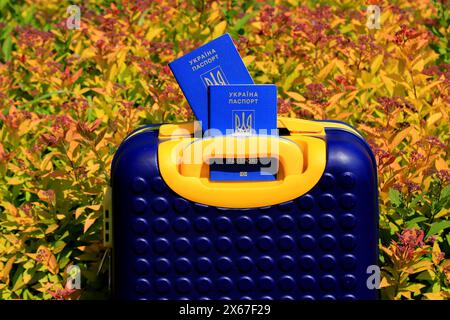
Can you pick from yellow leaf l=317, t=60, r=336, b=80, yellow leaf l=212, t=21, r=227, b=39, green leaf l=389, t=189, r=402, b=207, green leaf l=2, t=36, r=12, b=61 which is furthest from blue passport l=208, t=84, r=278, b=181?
green leaf l=2, t=36, r=12, b=61

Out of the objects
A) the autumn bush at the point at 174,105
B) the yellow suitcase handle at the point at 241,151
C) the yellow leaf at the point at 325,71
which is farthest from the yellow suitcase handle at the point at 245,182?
the yellow leaf at the point at 325,71

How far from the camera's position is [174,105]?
12.0 ft

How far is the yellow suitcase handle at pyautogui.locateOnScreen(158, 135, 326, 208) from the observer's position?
251 centimetres

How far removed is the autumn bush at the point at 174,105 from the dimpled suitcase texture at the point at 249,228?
394mm

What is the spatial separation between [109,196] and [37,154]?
2.59ft

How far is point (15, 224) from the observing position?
129 inches

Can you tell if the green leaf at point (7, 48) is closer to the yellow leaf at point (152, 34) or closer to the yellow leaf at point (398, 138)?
the yellow leaf at point (152, 34)

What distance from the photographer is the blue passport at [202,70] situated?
266cm

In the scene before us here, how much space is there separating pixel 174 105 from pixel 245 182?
1.17m

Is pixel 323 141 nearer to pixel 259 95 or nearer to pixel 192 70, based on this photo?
pixel 259 95

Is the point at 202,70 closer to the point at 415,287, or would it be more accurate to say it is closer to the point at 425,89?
the point at 415,287

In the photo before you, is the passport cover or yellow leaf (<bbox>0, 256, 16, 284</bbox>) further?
yellow leaf (<bbox>0, 256, 16, 284</bbox>)

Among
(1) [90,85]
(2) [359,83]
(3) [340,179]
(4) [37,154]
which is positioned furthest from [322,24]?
(3) [340,179]

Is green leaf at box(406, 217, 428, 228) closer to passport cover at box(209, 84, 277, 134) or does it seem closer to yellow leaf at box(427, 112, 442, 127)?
yellow leaf at box(427, 112, 442, 127)
